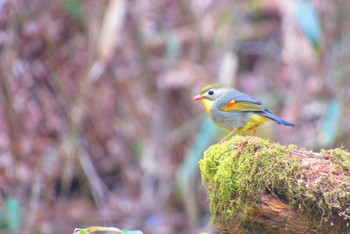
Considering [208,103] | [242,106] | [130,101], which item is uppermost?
[130,101]

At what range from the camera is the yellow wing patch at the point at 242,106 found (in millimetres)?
5285

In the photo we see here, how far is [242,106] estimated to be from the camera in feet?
17.6

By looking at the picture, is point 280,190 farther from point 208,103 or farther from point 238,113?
point 208,103

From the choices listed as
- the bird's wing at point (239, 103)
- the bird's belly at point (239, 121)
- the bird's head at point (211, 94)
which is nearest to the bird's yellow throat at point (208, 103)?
the bird's head at point (211, 94)

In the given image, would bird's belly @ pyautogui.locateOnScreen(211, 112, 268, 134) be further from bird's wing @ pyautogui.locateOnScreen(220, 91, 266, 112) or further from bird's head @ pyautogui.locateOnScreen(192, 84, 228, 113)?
bird's head @ pyautogui.locateOnScreen(192, 84, 228, 113)

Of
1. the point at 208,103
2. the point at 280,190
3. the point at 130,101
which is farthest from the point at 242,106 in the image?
the point at 130,101

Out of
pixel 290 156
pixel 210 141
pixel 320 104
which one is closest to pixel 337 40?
pixel 320 104

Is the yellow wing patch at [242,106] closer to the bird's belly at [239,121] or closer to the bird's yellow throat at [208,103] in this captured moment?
the bird's belly at [239,121]

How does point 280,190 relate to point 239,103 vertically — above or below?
below

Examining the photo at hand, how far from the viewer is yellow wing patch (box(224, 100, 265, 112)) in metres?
5.29

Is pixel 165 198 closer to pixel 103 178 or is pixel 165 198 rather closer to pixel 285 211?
pixel 103 178

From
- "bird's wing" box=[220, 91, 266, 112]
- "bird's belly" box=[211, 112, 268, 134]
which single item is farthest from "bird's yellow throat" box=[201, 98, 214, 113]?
"bird's belly" box=[211, 112, 268, 134]

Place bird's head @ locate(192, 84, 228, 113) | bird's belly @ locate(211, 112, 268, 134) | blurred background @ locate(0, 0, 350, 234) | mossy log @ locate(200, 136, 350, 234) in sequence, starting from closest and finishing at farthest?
mossy log @ locate(200, 136, 350, 234) → bird's belly @ locate(211, 112, 268, 134) → bird's head @ locate(192, 84, 228, 113) → blurred background @ locate(0, 0, 350, 234)

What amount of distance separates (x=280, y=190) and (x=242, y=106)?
226cm
